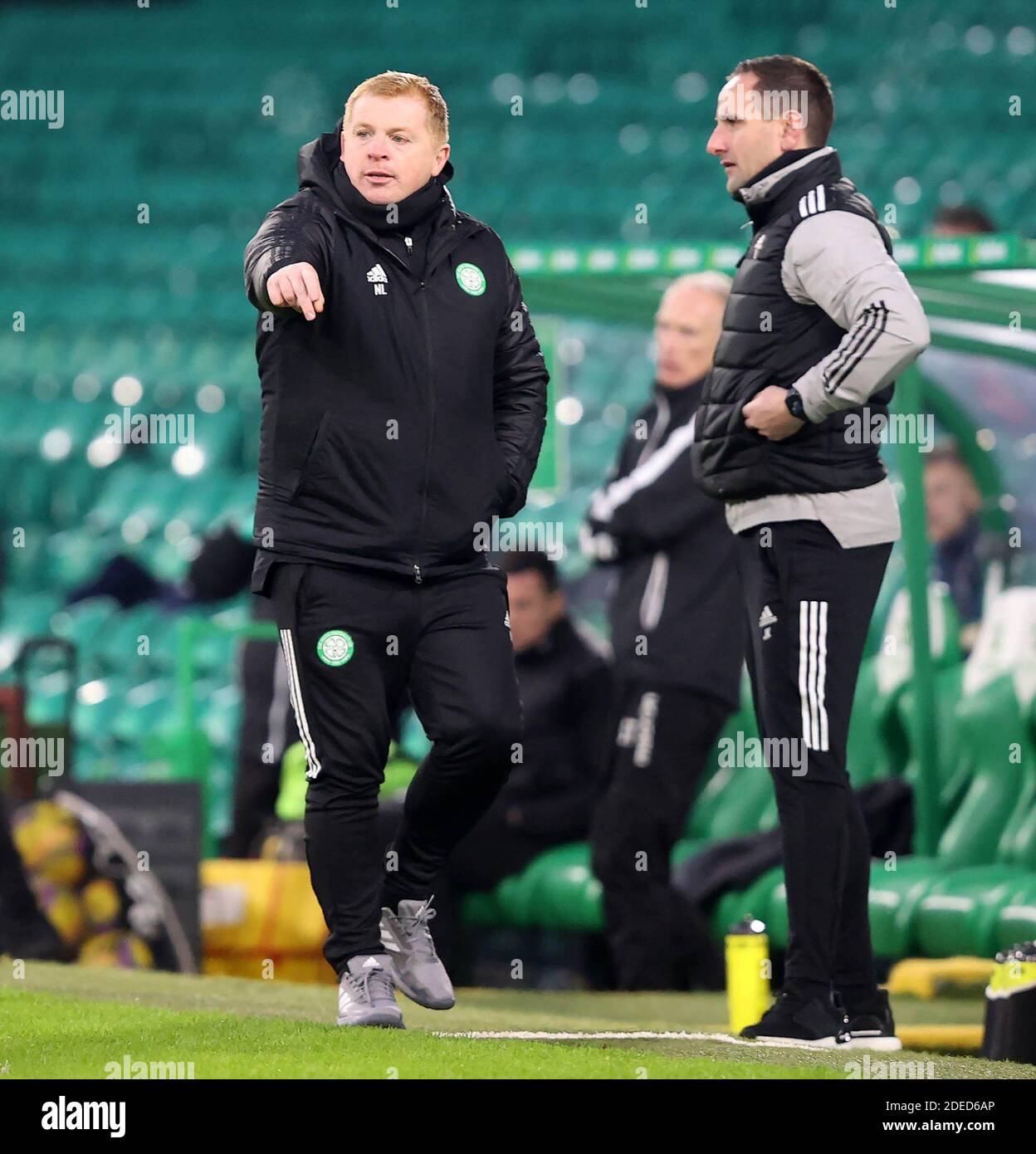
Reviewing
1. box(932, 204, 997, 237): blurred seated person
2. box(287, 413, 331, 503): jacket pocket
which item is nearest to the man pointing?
box(287, 413, 331, 503): jacket pocket

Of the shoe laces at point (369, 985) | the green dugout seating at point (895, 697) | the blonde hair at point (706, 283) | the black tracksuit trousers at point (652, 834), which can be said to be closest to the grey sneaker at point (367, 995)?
the shoe laces at point (369, 985)

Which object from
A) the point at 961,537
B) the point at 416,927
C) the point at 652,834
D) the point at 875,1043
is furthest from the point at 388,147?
the point at 961,537

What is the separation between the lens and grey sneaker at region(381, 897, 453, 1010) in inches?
165

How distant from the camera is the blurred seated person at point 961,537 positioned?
725cm

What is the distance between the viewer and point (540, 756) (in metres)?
7.07

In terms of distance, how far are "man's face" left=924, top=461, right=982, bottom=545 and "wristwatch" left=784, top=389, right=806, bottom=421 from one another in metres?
3.17

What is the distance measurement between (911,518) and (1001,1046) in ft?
8.78

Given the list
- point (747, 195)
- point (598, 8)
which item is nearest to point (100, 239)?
point (598, 8)

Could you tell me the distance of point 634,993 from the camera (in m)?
6.33

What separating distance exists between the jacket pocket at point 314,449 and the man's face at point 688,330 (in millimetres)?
2539

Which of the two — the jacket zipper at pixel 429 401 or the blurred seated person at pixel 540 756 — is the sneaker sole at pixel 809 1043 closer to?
the jacket zipper at pixel 429 401

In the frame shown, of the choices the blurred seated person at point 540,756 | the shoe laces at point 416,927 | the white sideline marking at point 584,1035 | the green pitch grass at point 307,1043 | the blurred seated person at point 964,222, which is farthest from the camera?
the blurred seated person at point 964,222

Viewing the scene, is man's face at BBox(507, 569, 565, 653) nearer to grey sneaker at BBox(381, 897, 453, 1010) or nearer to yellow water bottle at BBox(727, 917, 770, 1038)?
yellow water bottle at BBox(727, 917, 770, 1038)
